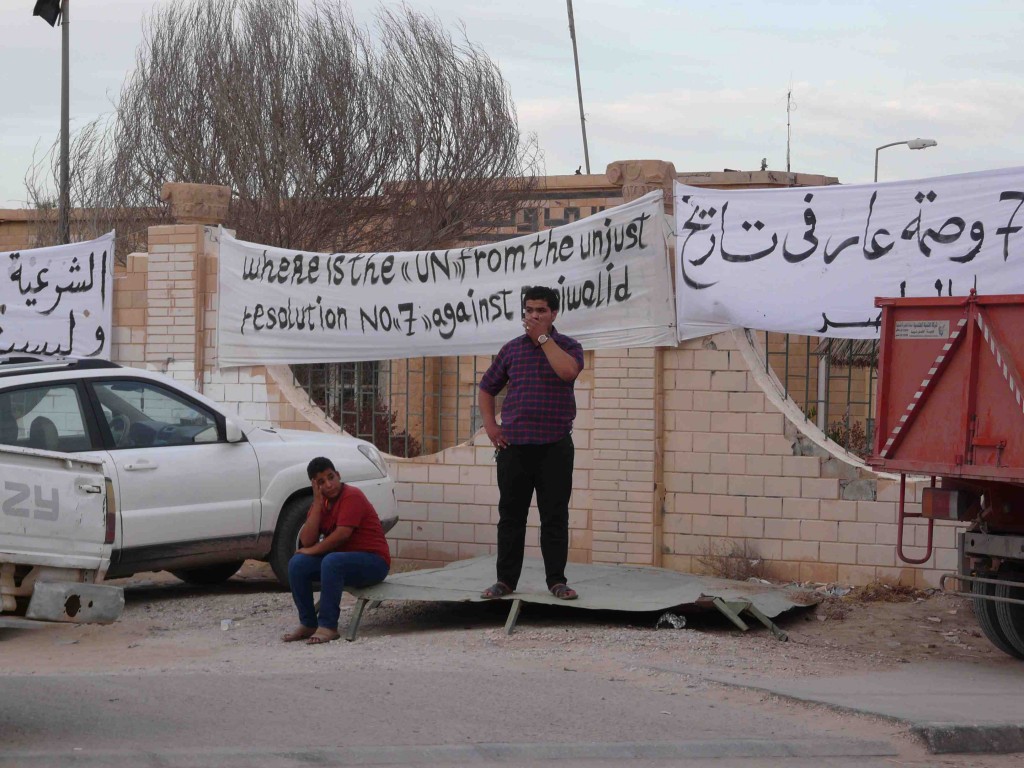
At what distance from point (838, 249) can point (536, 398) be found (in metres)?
2.67

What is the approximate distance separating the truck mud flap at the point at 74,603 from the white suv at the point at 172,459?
9.58 feet

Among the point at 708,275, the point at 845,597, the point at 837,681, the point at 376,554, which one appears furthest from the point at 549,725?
the point at 708,275

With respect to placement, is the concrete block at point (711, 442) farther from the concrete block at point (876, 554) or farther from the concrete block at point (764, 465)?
the concrete block at point (876, 554)

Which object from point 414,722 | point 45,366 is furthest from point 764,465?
point 45,366

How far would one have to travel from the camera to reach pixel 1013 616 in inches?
299

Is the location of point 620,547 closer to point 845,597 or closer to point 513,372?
point 845,597

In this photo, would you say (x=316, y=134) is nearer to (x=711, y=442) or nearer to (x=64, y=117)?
(x=64, y=117)

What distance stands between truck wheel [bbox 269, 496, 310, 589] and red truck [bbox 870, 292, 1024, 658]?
4.15 meters

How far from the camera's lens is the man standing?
802cm

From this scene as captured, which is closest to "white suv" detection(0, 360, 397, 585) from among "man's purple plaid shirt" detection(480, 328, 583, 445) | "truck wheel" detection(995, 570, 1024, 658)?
"man's purple plaid shirt" detection(480, 328, 583, 445)

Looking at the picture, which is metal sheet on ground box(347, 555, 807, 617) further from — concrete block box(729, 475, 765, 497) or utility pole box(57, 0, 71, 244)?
utility pole box(57, 0, 71, 244)

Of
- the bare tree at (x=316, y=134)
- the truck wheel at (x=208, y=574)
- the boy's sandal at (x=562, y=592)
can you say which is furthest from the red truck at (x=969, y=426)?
the bare tree at (x=316, y=134)

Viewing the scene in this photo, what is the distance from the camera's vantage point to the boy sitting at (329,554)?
7.94 meters

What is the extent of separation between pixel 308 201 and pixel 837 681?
17.4 metres
